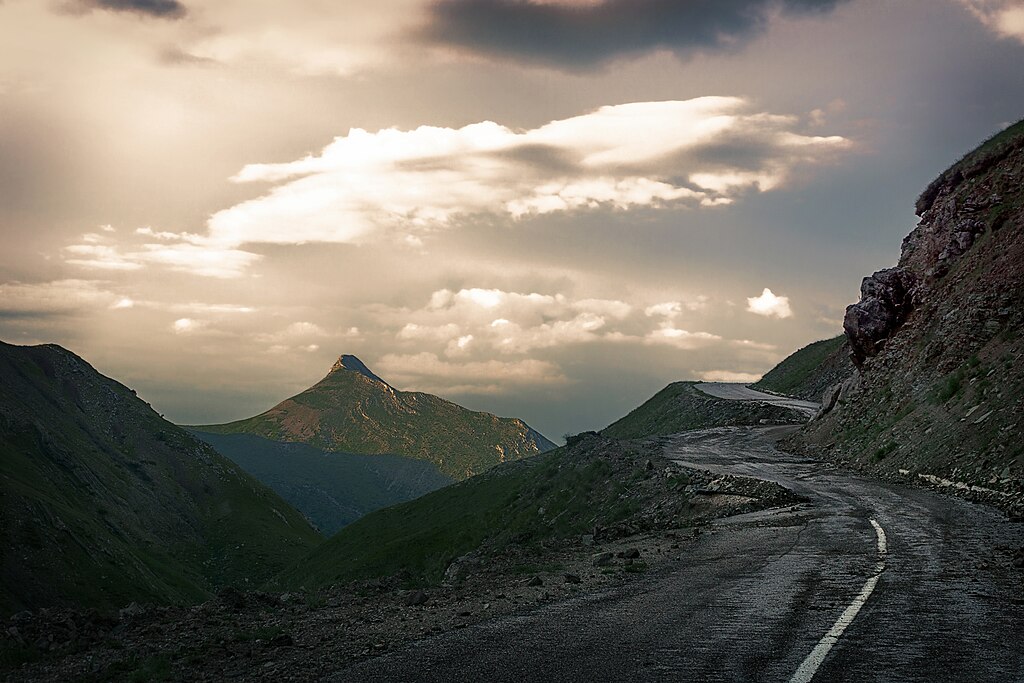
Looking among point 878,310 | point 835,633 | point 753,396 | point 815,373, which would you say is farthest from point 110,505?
point 835,633

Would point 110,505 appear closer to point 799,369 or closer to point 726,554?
point 799,369

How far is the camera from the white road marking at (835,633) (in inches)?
316

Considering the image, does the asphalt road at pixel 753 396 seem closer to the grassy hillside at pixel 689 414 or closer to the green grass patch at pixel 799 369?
the grassy hillside at pixel 689 414

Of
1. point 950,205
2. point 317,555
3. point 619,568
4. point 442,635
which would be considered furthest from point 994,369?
point 317,555

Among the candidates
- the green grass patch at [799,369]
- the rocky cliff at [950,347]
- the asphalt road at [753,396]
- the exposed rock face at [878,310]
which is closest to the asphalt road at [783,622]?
the rocky cliff at [950,347]

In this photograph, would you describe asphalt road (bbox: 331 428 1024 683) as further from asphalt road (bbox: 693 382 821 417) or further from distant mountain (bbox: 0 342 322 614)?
distant mountain (bbox: 0 342 322 614)

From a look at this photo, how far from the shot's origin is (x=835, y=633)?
969cm

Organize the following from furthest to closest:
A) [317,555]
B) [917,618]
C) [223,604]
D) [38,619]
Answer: [317,555] < [38,619] < [223,604] < [917,618]

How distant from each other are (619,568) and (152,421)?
174m

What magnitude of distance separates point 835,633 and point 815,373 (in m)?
85.6

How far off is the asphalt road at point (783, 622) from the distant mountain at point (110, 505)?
2314 inches

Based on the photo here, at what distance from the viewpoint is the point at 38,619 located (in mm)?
22203

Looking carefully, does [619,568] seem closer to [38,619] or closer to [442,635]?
[442,635]

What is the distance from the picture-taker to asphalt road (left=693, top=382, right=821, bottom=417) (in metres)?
61.4
